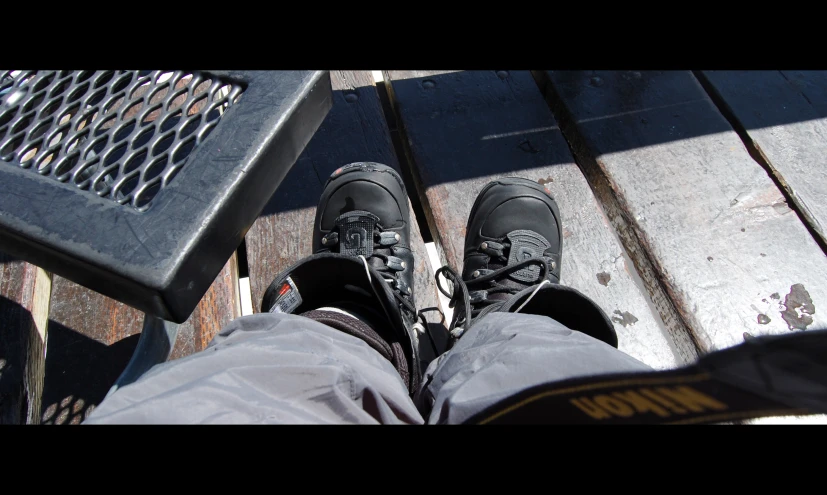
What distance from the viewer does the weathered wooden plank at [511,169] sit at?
1143mm

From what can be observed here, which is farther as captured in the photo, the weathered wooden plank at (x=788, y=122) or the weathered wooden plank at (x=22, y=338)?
the weathered wooden plank at (x=788, y=122)

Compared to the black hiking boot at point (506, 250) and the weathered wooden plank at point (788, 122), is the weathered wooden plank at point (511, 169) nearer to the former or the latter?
the black hiking boot at point (506, 250)

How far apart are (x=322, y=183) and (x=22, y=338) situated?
660 mm

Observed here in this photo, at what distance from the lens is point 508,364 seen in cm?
75

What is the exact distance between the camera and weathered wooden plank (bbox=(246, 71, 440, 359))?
1215mm

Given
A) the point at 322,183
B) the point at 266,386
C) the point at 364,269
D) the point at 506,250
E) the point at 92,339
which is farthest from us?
the point at 322,183

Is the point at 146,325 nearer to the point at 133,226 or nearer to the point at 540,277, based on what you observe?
the point at 133,226

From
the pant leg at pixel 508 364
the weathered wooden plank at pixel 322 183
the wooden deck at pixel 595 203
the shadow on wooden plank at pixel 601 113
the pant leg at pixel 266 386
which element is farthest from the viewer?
the shadow on wooden plank at pixel 601 113

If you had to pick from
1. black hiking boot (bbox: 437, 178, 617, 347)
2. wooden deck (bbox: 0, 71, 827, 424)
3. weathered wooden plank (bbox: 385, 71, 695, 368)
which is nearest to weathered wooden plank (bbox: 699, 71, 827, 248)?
wooden deck (bbox: 0, 71, 827, 424)

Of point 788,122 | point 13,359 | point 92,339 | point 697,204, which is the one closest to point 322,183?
point 92,339

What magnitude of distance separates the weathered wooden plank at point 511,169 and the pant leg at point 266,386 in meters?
0.51

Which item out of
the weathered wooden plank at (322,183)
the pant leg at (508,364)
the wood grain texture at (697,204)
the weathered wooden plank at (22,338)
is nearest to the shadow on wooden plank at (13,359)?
the weathered wooden plank at (22,338)

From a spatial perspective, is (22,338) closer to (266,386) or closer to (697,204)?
(266,386)
